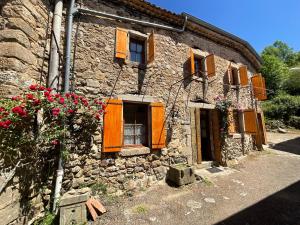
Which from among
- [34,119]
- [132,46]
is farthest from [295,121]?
[34,119]

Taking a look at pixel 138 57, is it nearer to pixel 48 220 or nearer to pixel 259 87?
pixel 48 220

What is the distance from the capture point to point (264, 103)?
61.4 ft

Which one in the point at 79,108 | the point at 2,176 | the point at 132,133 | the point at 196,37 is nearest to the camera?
the point at 2,176

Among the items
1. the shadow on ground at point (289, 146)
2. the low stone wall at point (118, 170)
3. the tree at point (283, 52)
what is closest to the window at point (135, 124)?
the low stone wall at point (118, 170)

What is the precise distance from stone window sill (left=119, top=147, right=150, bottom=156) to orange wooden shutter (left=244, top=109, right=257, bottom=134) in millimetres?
5393

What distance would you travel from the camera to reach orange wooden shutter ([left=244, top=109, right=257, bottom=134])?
7.61 m

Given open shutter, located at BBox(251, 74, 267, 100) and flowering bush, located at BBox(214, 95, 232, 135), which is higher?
open shutter, located at BBox(251, 74, 267, 100)

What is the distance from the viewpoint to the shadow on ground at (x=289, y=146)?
357 inches

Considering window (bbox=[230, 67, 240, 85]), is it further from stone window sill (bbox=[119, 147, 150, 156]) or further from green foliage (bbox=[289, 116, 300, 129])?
green foliage (bbox=[289, 116, 300, 129])

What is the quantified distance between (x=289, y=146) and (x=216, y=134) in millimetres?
6134

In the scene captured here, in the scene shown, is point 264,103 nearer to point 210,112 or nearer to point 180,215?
point 210,112

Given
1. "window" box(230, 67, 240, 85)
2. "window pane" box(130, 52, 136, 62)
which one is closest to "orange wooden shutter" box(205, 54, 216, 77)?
"window" box(230, 67, 240, 85)

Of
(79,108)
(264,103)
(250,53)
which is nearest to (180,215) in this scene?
(79,108)

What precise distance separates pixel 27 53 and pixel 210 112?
650cm
